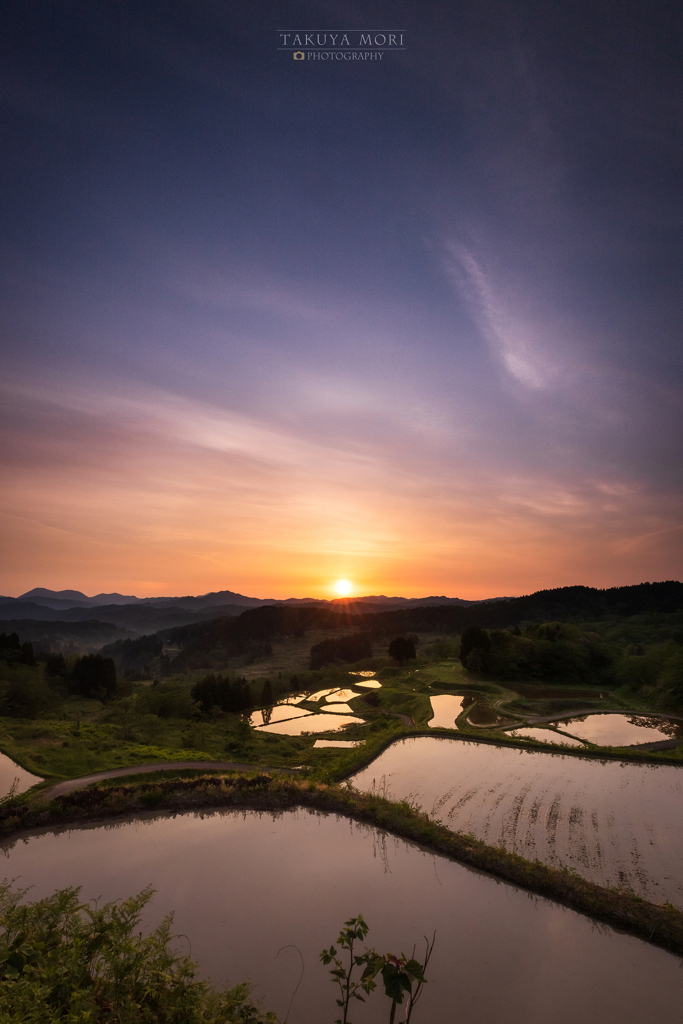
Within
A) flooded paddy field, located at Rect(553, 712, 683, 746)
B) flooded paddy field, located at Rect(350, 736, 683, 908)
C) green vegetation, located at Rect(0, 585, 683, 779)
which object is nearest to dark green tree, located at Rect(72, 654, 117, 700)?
green vegetation, located at Rect(0, 585, 683, 779)

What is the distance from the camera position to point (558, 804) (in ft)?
67.9

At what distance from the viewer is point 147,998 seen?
8625 millimetres

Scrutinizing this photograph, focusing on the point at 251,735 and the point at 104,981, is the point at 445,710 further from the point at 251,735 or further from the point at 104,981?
the point at 104,981

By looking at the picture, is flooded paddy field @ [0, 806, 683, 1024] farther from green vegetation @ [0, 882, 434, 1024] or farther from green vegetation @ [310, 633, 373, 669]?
green vegetation @ [310, 633, 373, 669]

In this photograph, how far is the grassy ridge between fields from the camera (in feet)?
42.7

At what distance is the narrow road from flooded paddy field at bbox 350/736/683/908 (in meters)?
6.75

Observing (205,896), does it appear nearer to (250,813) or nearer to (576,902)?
(250,813)

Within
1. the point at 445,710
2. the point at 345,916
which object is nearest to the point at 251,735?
the point at 445,710

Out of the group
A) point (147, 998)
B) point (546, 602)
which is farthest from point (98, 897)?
point (546, 602)

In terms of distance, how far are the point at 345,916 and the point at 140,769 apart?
56.7 feet

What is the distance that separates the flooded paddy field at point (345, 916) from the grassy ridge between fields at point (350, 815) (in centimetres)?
49

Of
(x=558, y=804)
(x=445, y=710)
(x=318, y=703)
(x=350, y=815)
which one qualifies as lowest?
(x=318, y=703)

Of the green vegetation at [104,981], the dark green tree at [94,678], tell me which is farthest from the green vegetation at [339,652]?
the green vegetation at [104,981]

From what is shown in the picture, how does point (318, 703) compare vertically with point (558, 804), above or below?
below
